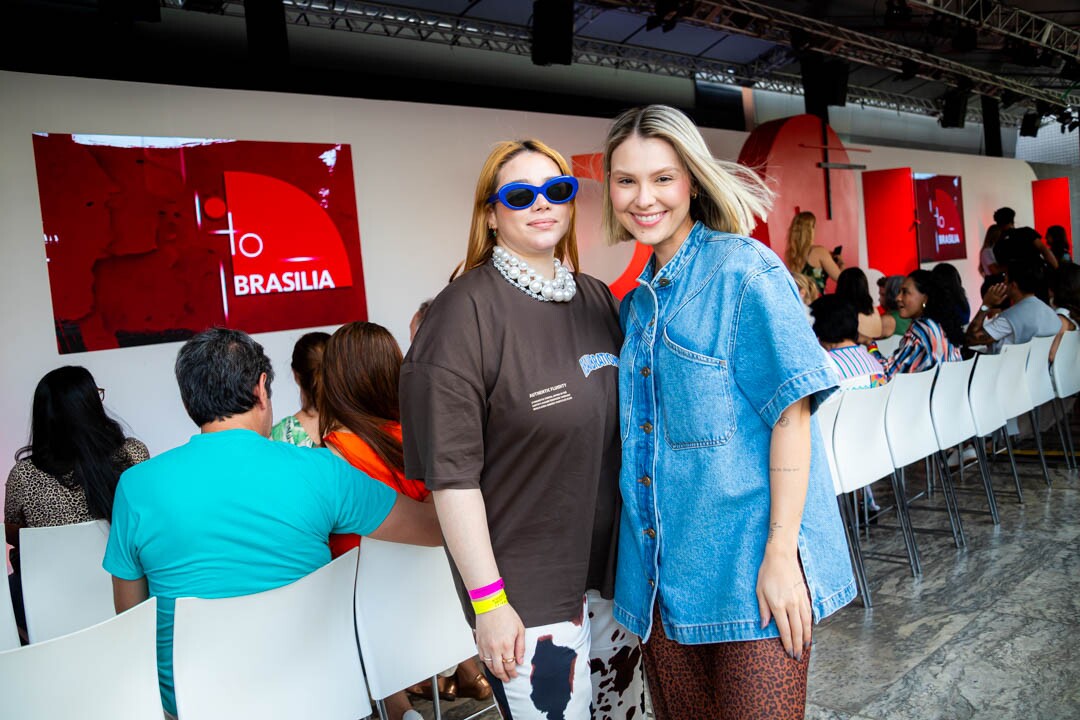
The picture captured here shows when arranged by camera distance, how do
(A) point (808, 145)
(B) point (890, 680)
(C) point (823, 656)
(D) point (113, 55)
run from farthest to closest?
(A) point (808, 145) < (D) point (113, 55) < (C) point (823, 656) < (B) point (890, 680)

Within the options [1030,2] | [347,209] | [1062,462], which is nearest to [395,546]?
[347,209]

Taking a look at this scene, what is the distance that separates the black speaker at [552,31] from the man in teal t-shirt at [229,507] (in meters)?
5.39

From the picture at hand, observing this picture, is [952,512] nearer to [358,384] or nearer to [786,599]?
[358,384]

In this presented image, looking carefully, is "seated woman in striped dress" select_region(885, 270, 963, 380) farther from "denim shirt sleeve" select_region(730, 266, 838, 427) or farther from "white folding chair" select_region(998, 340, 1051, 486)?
"denim shirt sleeve" select_region(730, 266, 838, 427)

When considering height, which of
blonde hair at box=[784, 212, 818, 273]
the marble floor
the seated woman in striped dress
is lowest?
the marble floor

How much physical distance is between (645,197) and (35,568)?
80.4 inches

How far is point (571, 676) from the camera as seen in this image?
4.71 ft

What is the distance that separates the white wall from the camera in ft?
14.3

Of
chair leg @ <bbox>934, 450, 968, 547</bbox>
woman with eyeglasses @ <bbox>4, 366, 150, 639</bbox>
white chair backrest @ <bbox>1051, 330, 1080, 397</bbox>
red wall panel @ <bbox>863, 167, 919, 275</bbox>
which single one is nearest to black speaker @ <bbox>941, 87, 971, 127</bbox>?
red wall panel @ <bbox>863, 167, 919, 275</bbox>

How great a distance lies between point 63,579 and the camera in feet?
7.62

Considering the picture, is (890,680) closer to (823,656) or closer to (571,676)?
(823,656)

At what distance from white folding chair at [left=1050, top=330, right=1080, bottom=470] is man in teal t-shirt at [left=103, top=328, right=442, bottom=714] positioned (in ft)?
15.7

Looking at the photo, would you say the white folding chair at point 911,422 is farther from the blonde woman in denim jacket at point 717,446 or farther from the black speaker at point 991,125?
the black speaker at point 991,125

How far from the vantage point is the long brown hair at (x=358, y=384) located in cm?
231
